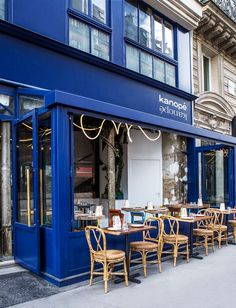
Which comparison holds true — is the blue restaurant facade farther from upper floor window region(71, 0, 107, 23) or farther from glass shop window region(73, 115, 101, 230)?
glass shop window region(73, 115, 101, 230)

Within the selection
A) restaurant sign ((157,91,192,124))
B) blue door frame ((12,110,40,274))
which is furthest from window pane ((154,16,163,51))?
blue door frame ((12,110,40,274))

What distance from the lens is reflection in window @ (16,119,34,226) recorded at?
5.74 m

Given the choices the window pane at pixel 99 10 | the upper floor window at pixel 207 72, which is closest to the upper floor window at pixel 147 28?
the window pane at pixel 99 10

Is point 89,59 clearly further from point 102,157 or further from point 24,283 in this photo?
point 24,283

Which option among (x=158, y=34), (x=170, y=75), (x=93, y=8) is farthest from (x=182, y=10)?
(x=93, y=8)

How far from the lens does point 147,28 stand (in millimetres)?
9648

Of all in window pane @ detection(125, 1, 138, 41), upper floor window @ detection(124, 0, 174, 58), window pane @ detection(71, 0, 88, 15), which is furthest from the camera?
upper floor window @ detection(124, 0, 174, 58)

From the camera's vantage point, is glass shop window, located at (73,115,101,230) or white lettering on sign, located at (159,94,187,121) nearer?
white lettering on sign, located at (159,94,187,121)

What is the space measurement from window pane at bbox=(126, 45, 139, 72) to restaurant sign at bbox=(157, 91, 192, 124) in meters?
1.12

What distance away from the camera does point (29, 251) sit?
5629 millimetres

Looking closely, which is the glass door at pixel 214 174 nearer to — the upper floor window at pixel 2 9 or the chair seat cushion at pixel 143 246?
the chair seat cushion at pixel 143 246

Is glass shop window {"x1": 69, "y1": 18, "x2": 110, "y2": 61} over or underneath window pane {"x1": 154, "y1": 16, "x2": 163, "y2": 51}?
underneath

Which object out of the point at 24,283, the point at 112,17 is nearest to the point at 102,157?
the point at 112,17

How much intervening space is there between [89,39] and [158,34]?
309 centimetres
